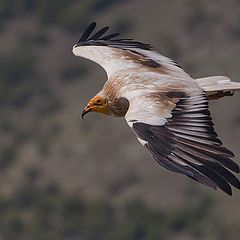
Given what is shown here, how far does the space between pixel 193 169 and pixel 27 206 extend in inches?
1119

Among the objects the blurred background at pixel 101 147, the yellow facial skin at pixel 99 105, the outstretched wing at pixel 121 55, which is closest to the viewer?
the yellow facial skin at pixel 99 105

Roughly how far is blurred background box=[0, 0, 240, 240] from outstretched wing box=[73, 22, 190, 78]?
65.8 feet

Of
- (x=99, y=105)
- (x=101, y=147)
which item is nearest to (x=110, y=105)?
(x=99, y=105)

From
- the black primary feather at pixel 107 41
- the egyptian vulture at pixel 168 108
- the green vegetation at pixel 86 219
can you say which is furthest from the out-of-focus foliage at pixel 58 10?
the egyptian vulture at pixel 168 108

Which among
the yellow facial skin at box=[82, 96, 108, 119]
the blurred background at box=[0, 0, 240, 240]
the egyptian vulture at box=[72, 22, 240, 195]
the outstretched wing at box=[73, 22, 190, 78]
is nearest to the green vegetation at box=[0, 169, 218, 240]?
the blurred background at box=[0, 0, 240, 240]

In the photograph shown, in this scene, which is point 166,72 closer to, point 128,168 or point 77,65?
point 128,168

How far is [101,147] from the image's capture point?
35562 mm

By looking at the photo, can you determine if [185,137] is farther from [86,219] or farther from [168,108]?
[86,219]

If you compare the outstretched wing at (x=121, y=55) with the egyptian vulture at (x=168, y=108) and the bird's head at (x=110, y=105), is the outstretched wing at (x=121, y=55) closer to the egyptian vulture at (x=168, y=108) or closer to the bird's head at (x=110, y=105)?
the egyptian vulture at (x=168, y=108)

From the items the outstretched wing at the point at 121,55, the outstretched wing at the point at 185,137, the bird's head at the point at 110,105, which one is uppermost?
the outstretched wing at the point at 121,55

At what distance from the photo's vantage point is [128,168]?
115 feet

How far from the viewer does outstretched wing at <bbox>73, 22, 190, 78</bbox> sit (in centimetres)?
1075

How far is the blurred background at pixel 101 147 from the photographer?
34.1 m

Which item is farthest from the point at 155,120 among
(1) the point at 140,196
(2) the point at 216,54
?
(2) the point at 216,54
